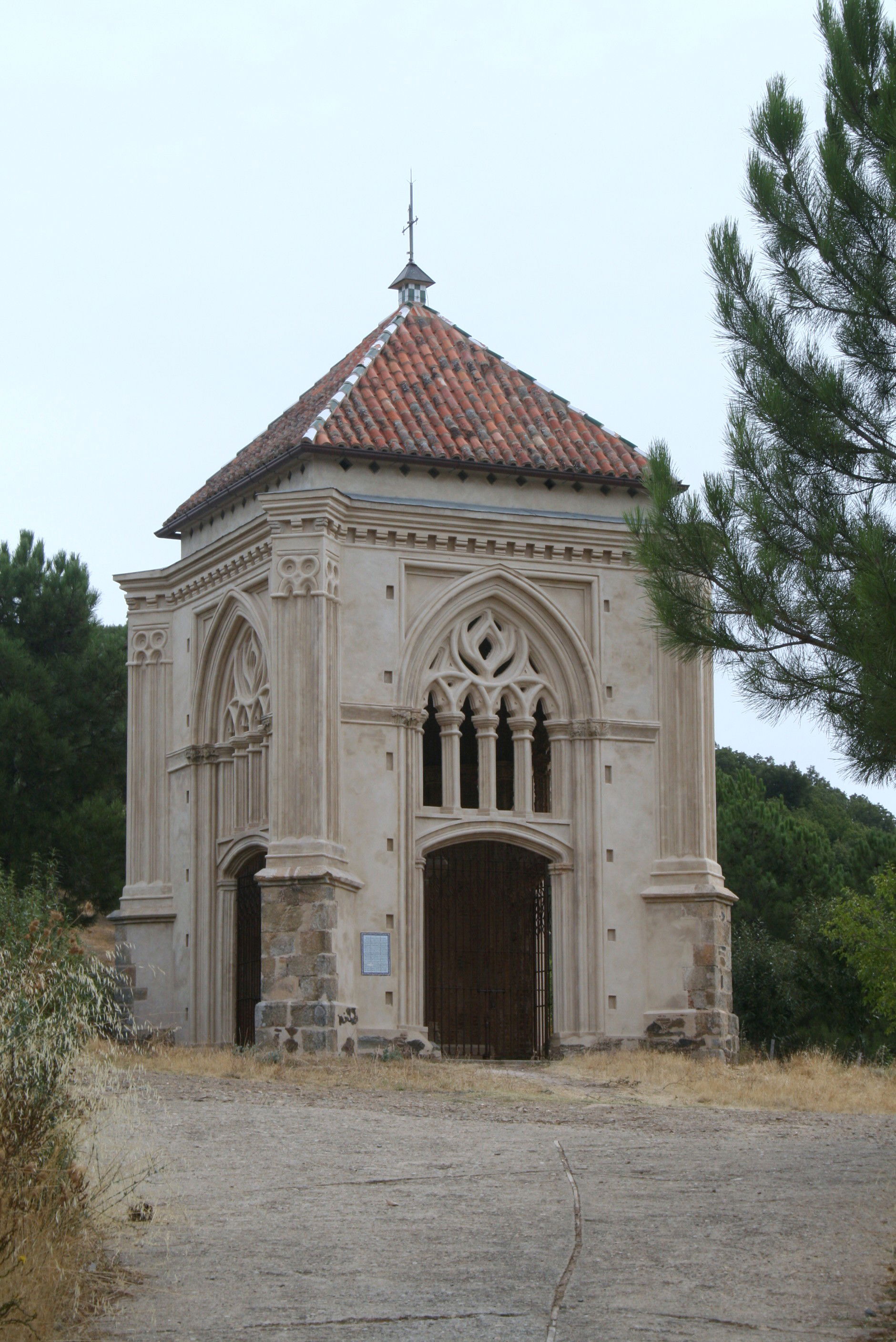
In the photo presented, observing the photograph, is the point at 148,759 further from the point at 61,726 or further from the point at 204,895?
the point at 61,726

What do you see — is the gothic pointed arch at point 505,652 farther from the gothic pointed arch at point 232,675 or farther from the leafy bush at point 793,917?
the leafy bush at point 793,917

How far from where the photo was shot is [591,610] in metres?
27.5

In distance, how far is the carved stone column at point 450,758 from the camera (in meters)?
26.5

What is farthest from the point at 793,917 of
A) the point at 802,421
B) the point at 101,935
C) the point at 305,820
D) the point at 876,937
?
the point at 802,421

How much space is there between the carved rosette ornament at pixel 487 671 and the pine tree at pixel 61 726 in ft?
39.1

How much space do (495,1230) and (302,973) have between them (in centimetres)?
1313

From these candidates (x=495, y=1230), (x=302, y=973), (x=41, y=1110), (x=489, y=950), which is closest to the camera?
(x=41, y=1110)

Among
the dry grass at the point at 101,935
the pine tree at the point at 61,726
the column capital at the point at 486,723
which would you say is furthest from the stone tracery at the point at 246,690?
the dry grass at the point at 101,935

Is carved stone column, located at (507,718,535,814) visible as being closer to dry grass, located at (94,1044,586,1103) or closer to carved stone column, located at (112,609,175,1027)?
dry grass, located at (94,1044,586,1103)

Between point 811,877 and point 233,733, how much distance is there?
20913 millimetres

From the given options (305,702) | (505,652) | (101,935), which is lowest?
(101,935)

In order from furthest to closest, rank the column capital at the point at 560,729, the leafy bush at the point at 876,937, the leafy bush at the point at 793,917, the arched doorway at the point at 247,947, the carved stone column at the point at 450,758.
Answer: the leafy bush at the point at 793,917, the arched doorway at the point at 247,947, the column capital at the point at 560,729, the carved stone column at the point at 450,758, the leafy bush at the point at 876,937

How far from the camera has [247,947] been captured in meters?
28.0

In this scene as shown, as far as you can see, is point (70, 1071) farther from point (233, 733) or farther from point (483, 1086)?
point (233, 733)
